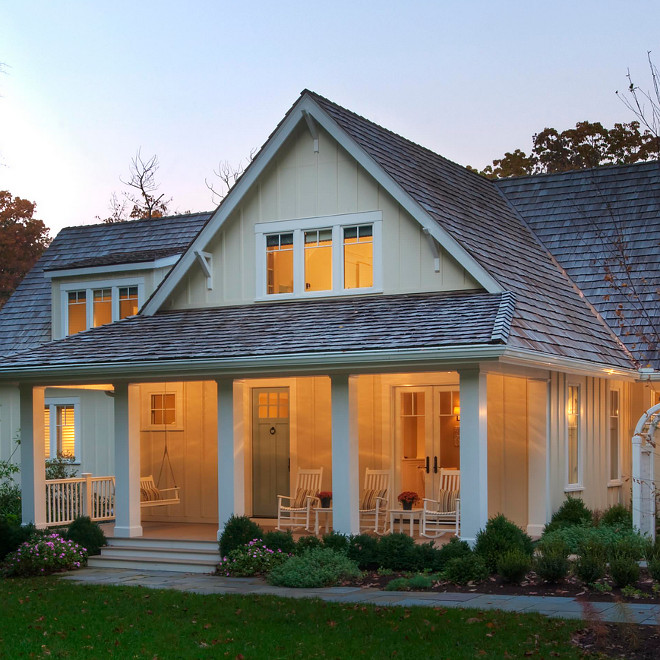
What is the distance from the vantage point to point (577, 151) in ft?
121

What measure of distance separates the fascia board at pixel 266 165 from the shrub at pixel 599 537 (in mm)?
3605

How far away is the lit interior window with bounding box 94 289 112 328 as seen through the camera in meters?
20.5

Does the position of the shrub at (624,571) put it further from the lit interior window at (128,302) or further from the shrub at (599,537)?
the lit interior window at (128,302)

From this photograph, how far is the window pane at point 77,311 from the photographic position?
20641 mm

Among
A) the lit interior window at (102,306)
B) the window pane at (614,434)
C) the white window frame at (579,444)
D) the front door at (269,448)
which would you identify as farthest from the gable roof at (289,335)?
the window pane at (614,434)

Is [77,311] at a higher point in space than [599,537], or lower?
higher

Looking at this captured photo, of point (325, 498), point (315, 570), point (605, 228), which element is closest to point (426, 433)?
point (325, 498)

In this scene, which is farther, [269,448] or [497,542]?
[269,448]

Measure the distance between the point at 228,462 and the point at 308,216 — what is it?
442cm

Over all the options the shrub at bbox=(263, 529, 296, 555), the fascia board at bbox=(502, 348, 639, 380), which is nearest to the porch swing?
the shrub at bbox=(263, 529, 296, 555)

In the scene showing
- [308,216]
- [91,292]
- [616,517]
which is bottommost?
[616,517]

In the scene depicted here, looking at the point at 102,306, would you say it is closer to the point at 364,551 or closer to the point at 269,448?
the point at 269,448

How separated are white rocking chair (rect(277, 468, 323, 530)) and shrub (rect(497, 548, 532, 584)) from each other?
4572 mm

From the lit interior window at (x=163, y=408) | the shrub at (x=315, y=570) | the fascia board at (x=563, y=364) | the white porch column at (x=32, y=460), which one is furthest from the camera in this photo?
→ the lit interior window at (x=163, y=408)
